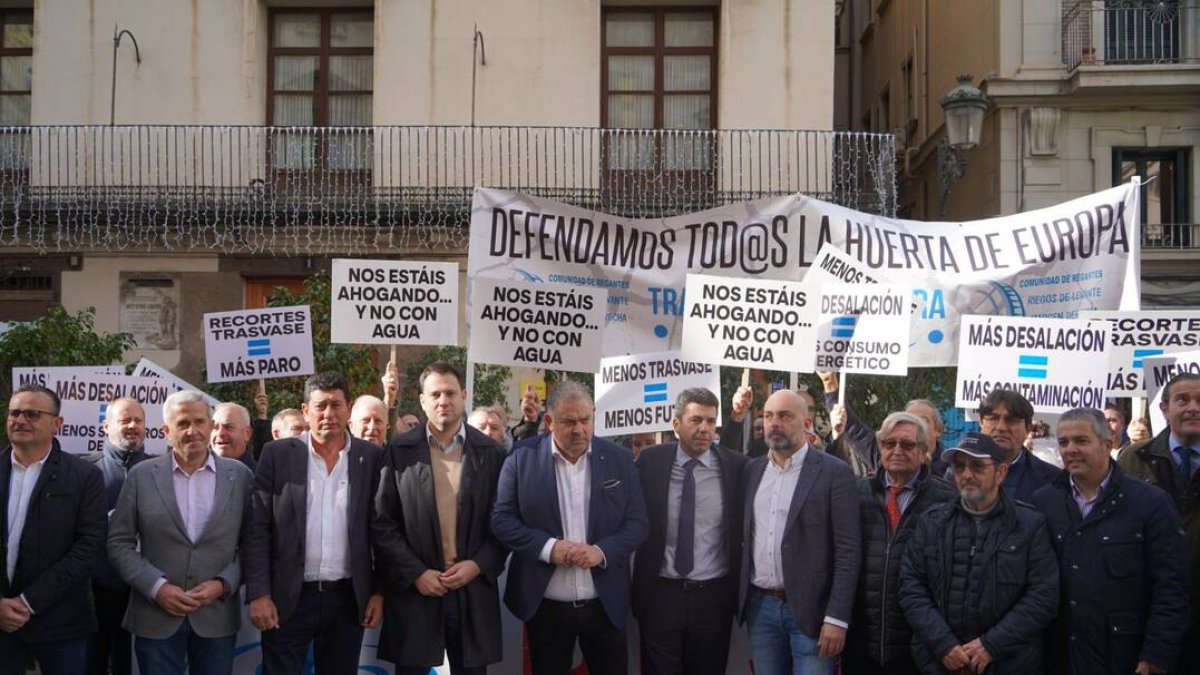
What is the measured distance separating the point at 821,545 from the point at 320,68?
14589mm

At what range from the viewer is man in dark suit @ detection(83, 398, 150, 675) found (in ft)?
22.0

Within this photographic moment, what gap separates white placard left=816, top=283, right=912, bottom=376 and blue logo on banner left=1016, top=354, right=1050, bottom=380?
29.2 inches

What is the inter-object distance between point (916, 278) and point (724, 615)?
3.74 m

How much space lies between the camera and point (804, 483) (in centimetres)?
626

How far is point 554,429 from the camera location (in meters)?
6.37

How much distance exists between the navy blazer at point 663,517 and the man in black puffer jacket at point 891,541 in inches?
26.5

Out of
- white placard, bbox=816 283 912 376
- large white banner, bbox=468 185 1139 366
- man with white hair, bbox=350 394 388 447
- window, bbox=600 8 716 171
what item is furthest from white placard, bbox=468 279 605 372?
window, bbox=600 8 716 171

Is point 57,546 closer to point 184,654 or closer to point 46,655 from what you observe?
point 46,655

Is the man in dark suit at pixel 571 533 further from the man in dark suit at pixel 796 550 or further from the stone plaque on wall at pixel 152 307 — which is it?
the stone plaque on wall at pixel 152 307

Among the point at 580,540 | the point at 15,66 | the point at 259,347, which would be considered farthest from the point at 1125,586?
the point at 15,66

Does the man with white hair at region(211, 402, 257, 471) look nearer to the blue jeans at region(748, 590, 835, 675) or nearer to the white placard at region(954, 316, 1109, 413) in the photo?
the blue jeans at region(748, 590, 835, 675)

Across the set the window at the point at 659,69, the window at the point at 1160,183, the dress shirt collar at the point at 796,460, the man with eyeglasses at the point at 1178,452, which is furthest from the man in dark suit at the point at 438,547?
the window at the point at 1160,183

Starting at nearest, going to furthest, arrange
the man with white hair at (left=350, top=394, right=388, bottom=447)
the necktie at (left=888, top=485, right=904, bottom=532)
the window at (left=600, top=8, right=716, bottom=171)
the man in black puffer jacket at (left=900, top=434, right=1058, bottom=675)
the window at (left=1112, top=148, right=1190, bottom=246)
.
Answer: the man in black puffer jacket at (left=900, top=434, right=1058, bottom=675) < the necktie at (left=888, top=485, right=904, bottom=532) < the man with white hair at (left=350, top=394, right=388, bottom=447) < the window at (left=600, top=8, right=716, bottom=171) < the window at (left=1112, top=148, right=1190, bottom=246)

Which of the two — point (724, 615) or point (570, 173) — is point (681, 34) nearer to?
point (570, 173)
